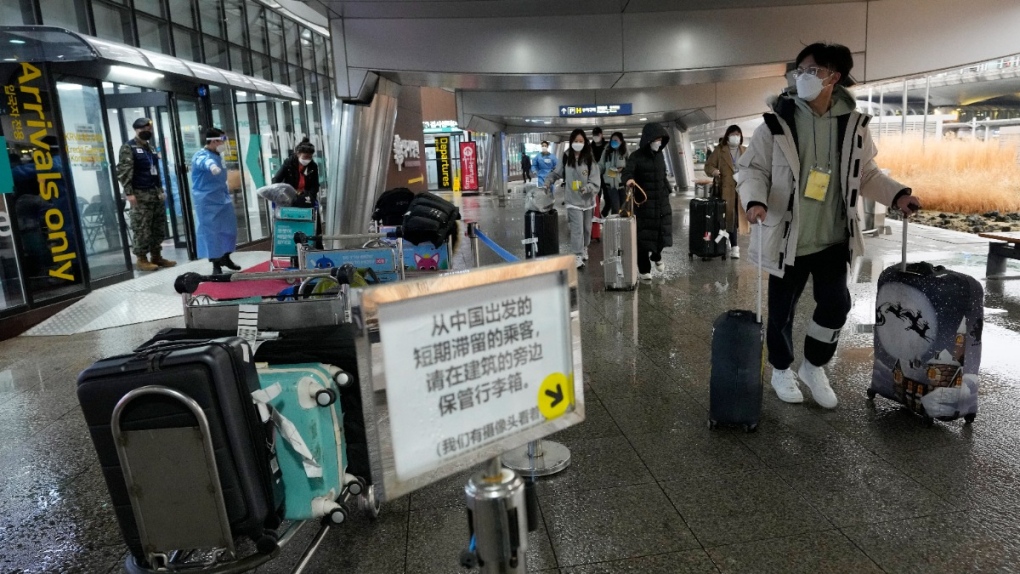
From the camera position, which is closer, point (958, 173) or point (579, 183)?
point (579, 183)

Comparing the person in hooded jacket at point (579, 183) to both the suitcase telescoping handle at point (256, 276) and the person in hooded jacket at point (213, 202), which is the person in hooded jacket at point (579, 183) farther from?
the suitcase telescoping handle at point (256, 276)

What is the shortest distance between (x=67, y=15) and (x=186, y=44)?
366 centimetres

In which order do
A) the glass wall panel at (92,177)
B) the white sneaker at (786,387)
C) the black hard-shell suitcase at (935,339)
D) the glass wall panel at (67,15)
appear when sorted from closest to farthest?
the black hard-shell suitcase at (935,339), the white sneaker at (786,387), the glass wall panel at (67,15), the glass wall panel at (92,177)

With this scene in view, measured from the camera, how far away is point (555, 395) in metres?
1.73

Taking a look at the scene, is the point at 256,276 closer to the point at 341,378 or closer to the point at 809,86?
the point at 341,378

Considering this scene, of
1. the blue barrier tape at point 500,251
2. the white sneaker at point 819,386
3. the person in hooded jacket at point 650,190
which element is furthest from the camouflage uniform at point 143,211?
the white sneaker at point 819,386

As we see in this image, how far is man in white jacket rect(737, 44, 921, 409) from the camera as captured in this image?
3.56 m

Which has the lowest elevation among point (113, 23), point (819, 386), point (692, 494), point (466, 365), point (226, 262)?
point (692, 494)

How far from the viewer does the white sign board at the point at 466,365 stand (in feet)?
4.67

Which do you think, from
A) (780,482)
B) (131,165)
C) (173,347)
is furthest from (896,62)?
(131,165)

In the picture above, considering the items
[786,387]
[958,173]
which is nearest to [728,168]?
[786,387]

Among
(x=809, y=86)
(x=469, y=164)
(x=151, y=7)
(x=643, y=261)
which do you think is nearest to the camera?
(x=809, y=86)

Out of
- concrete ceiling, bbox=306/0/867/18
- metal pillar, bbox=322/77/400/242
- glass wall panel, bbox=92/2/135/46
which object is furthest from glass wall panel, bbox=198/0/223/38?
concrete ceiling, bbox=306/0/867/18

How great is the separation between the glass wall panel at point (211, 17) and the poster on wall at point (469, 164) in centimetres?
2112
